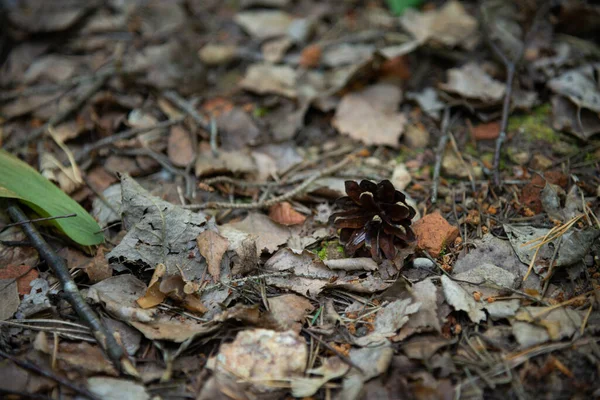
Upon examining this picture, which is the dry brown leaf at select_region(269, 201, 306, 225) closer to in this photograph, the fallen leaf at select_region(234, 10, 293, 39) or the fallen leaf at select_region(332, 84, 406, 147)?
the fallen leaf at select_region(332, 84, 406, 147)

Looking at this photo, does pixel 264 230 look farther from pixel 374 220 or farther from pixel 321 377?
pixel 321 377

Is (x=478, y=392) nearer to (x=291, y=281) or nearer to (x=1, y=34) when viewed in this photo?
(x=291, y=281)

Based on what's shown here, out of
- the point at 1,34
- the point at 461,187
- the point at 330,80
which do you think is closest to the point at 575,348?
the point at 461,187

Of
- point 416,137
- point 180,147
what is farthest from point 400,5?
point 180,147

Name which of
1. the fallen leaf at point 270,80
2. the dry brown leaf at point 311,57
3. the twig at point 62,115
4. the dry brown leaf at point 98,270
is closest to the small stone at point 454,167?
the fallen leaf at point 270,80

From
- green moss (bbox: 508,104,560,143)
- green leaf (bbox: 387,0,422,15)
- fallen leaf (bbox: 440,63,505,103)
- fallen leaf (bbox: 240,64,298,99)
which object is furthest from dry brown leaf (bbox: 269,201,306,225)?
green leaf (bbox: 387,0,422,15)

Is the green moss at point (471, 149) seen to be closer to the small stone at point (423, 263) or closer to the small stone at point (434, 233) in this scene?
the small stone at point (434, 233)
